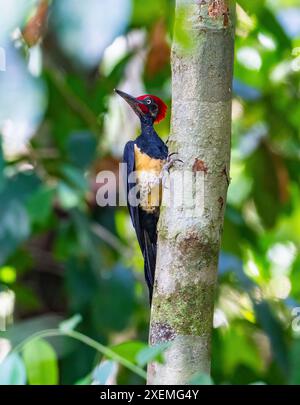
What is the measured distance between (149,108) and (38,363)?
153 centimetres

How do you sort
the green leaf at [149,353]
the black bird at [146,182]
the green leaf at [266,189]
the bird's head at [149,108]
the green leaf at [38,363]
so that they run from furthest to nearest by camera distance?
the green leaf at [266,189] → the bird's head at [149,108] → the black bird at [146,182] → the green leaf at [38,363] → the green leaf at [149,353]

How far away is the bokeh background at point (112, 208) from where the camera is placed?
112 inches

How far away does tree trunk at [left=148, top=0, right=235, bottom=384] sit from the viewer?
1.56 m

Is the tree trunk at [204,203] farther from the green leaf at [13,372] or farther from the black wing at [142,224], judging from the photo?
the black wing at [142,224]

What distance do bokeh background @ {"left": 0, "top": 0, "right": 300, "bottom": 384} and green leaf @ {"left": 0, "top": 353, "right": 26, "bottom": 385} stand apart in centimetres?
64

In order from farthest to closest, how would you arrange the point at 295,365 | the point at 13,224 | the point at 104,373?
the point at 13,224
the point at 295,365
the point at 104,373

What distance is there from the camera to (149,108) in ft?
9.89

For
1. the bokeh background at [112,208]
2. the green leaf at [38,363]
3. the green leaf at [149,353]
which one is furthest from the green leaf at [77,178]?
the green leaf at [149,353]

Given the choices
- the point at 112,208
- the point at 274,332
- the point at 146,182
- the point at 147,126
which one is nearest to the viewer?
the point at 146,182

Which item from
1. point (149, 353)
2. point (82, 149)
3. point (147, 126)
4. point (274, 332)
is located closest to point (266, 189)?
point (274, 332)

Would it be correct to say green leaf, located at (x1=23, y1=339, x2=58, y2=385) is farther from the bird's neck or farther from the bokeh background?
the bird's neck

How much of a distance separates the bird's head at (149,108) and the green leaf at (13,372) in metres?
1.55

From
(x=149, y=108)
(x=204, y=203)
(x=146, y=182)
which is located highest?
(x=149, y=108)

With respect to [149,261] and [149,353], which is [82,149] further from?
[149,353]
